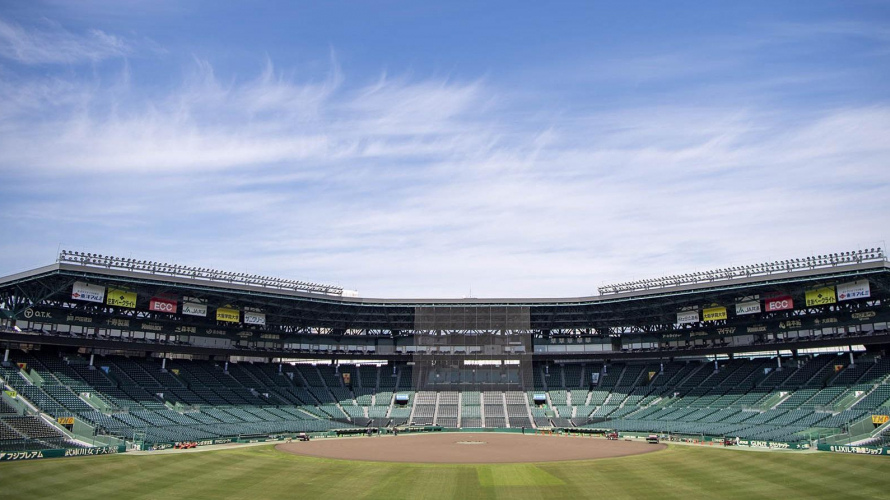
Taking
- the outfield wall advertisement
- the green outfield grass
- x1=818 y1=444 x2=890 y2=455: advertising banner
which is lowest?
the green outfield grass

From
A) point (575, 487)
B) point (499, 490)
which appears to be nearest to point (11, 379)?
point (499, 490)

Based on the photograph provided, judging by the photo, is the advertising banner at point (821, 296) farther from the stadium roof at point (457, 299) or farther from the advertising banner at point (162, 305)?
the advertising banner at point (162, 305)

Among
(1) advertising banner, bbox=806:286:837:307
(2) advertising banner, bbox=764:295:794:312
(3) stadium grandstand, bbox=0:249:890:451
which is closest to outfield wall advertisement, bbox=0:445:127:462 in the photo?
(3) stadium grandstand, bbox=0:249:890:451

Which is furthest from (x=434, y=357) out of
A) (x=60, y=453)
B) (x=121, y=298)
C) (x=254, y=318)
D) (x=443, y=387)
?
(x=60, y=453)

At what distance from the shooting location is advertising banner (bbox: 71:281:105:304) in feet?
252

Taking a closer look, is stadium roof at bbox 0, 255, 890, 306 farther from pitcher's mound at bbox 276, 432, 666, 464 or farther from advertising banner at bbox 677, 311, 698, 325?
pitcher's mound at bbox 276, 432, 666, 464

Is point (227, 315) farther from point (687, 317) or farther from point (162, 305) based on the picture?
point (687, 317)

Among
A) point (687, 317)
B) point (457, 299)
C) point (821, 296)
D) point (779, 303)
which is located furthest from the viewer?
point (457, 299)

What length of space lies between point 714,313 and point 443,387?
4520 centimetres

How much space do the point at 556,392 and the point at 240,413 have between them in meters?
50.9

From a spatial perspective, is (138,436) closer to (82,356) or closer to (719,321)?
(82,356)

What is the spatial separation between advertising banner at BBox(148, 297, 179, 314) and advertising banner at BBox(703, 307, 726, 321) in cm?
7792

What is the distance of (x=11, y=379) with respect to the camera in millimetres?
70312

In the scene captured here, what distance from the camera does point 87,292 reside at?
7806 cm
